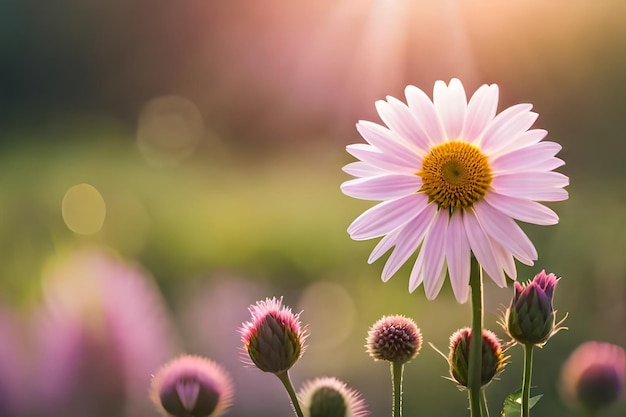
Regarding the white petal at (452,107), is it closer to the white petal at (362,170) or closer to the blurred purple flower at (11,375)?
the white petal at (362,170)

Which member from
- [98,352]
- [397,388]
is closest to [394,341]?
[397,388]

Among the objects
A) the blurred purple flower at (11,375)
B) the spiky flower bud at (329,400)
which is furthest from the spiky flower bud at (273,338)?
the blurred purple flower at (11,375)

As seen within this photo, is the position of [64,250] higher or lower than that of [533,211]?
higher

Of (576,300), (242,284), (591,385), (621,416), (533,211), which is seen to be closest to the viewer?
(533,211)

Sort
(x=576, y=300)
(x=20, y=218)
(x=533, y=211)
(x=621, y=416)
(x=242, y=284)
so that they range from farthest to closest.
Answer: (x=20, y=218) < (x=242, y=284) < (x=576, y=300) < (x=621, y=416) < (x=533, y=211)

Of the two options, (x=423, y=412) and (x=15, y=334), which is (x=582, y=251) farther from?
(x=15, y=334)

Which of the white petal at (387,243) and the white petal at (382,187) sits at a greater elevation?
the white petal at (382,187)

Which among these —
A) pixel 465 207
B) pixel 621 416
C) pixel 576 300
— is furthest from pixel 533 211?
pixel 576 300

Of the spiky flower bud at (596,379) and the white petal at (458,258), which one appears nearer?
the white petal at (458,258)
